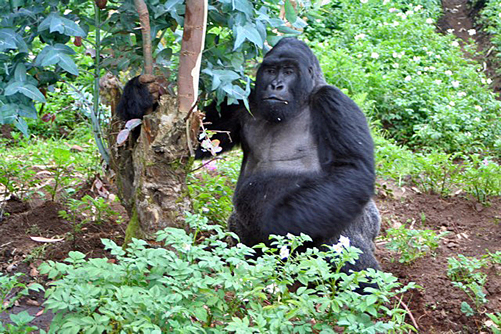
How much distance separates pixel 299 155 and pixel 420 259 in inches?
39.9

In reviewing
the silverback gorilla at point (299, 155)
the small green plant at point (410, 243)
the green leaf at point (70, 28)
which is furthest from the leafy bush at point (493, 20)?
the green leaf at point (70, 28)

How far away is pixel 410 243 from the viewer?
4.00 m

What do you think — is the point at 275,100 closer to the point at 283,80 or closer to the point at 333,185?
the point at 283,80

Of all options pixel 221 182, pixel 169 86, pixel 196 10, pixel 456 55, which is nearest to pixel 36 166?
pixel 221 182

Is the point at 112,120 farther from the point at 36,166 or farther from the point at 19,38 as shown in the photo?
the point at 36,166

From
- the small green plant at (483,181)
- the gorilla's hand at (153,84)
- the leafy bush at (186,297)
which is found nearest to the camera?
the leafy bush at (186,297)

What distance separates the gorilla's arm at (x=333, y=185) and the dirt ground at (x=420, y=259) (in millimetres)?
613

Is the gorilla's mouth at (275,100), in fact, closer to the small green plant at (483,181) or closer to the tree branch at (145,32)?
the tree branch at (145,32)

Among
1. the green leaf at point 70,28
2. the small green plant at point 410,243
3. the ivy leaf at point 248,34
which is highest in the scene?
the ivy leaf at point 248,34

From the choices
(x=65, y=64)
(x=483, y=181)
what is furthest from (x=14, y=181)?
(x=483, y=181)

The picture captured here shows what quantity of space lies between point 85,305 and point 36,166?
331cm

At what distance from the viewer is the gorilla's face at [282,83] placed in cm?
375

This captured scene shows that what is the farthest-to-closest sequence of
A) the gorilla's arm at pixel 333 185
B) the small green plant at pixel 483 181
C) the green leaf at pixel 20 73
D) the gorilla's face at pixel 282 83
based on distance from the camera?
the small green plant at pixel 483 181
the gorilla's face at pixel 282 83
the gorilla's arm at pixel 333 185
the green leaf at pixel 20 73

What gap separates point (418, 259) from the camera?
4043 mm
